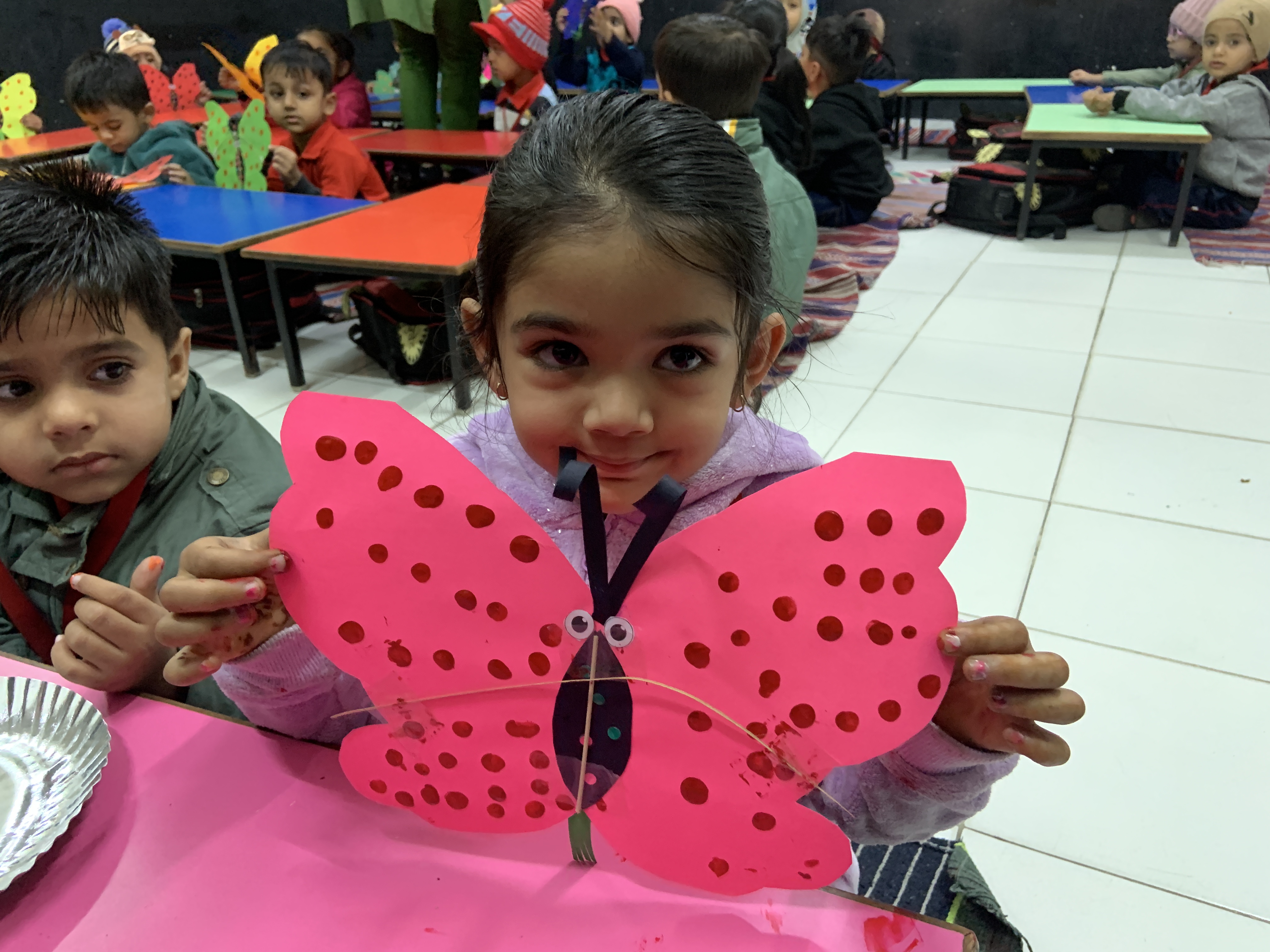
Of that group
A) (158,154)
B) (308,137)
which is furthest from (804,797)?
(158,154)

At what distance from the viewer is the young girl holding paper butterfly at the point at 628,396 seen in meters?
0.52

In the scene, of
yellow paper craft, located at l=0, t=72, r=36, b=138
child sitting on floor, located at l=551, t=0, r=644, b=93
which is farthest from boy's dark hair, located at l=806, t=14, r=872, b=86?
yellow paper craft, located at l=0, t=72, r=36, b=138

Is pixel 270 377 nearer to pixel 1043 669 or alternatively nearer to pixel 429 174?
pixel 429 174

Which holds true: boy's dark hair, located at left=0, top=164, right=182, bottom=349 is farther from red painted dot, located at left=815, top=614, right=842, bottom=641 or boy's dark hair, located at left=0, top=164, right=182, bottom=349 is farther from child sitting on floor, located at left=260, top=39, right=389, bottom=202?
child sitting on floor, located at left=260, top=39, right=389, bottom=202

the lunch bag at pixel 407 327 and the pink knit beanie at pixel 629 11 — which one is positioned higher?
the pink knit beanie at pixel 629 11

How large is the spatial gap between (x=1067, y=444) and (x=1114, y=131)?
7.24 feet

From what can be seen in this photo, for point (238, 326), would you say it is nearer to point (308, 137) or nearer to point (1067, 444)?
point (308, 137)

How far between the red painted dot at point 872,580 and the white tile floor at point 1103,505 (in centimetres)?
87

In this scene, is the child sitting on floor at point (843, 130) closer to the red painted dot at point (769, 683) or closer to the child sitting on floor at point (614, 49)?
the child sitting on floor at point (614, 49)

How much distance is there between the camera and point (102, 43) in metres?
5.20

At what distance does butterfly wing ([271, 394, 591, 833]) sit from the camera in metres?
0.51

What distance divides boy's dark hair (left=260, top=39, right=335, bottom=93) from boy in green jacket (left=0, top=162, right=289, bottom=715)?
8.57 feet

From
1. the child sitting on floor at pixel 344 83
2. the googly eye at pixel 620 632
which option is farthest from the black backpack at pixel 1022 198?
the googly eye at pixel 620 632

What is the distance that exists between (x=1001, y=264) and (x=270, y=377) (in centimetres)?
313
